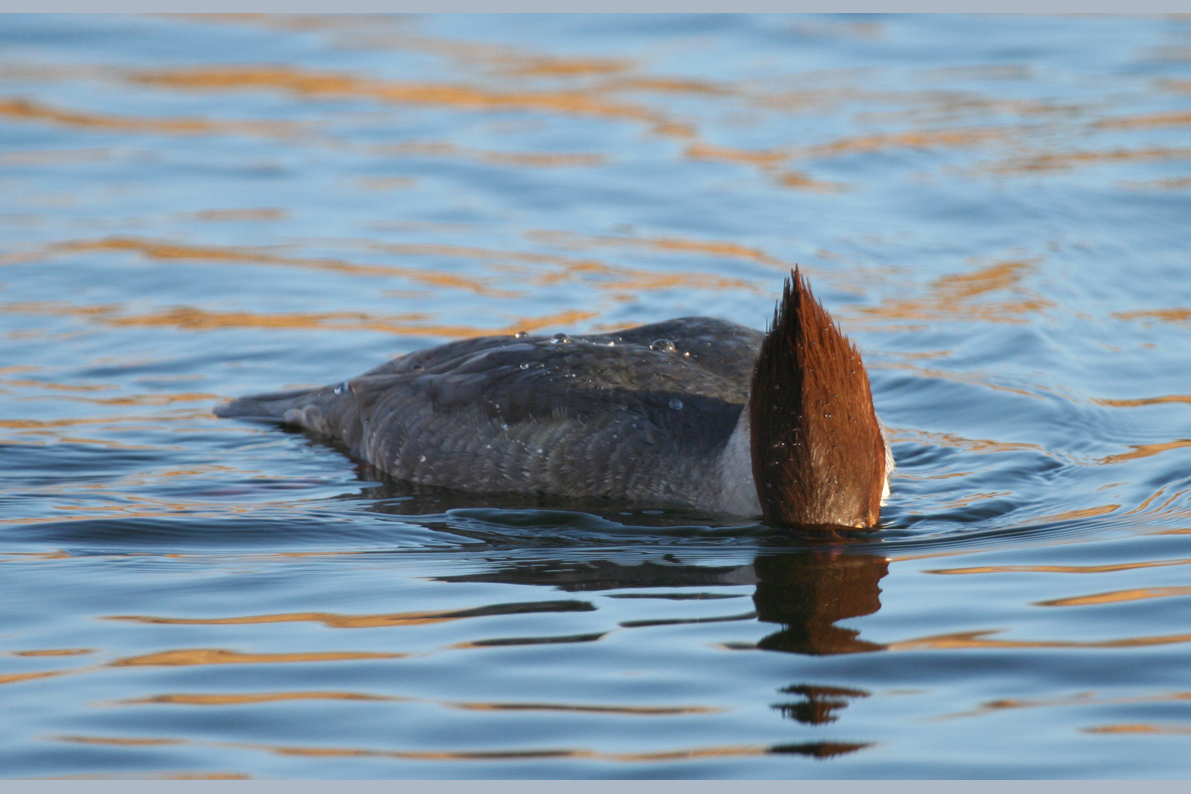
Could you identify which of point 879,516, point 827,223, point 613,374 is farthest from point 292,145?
point 879,516

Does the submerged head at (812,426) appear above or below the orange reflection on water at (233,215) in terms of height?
below

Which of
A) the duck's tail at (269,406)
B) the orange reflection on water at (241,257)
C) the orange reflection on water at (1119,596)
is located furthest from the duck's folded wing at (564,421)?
the orange reflection on water at (241,257)

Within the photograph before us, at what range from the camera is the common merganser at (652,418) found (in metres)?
6.95

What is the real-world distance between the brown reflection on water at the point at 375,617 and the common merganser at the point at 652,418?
143 cm

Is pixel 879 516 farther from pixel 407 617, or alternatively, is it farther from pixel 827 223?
pixel 827 223

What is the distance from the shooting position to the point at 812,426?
6938mm

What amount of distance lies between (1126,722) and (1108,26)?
15987mm

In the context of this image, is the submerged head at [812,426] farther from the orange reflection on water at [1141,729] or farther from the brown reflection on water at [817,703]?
the orange reflection on water at [1141,729]

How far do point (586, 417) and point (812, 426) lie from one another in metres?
1.32

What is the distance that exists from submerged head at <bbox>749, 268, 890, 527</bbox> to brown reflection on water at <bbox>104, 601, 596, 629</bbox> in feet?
4.49

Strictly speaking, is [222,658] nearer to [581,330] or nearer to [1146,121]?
[581,330]

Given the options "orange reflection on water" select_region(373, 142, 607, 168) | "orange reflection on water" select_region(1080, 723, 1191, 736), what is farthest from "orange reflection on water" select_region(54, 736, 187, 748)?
"orange reflection on water" select_region(373, 142, 607, 168)

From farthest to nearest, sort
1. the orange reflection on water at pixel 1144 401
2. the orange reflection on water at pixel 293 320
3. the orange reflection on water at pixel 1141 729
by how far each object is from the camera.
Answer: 1. the orange reflection on water at pixel 293 320
2. the orange reflection on water at pixel 1144 401
3. the orange reflection on water at pixel 1141 729

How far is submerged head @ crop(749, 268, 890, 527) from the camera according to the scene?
682 centimetres
